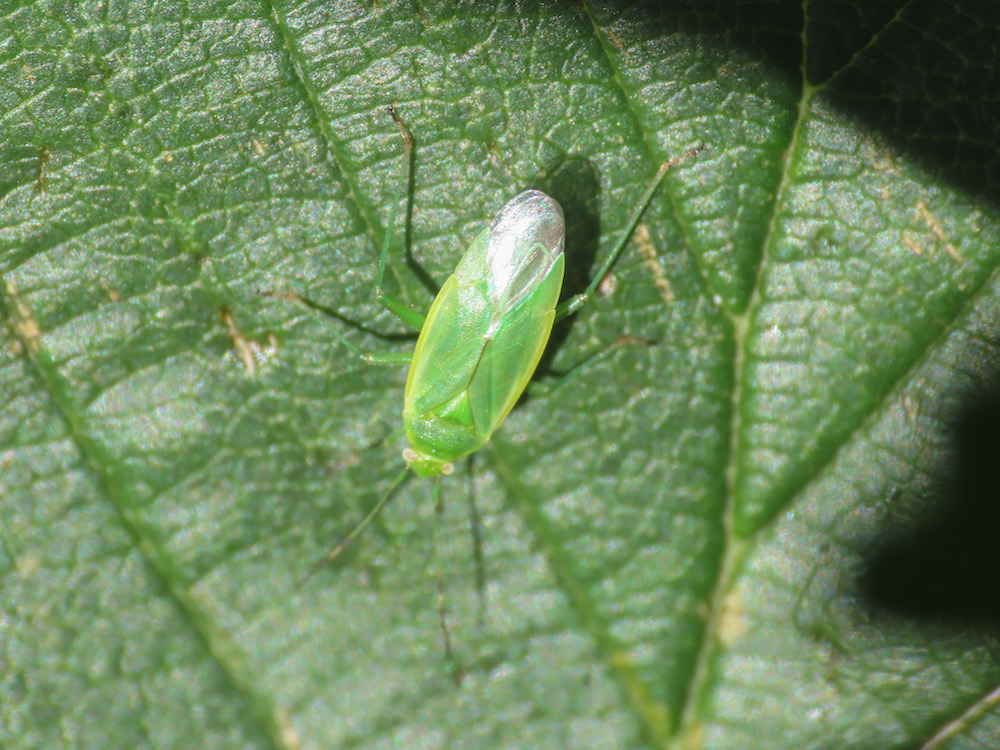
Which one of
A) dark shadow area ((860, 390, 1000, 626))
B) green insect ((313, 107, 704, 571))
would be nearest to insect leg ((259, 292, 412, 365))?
green insect ((313, 107, 704, 571))

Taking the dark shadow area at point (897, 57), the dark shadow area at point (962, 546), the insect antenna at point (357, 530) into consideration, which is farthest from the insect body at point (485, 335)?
the dark shadow area at point (962, 546)

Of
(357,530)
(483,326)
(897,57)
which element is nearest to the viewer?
(897,57)

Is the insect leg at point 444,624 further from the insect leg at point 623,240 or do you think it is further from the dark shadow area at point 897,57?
the dark shadow area at point 897,57

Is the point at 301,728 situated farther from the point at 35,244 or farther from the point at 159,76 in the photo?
the point at 159,76

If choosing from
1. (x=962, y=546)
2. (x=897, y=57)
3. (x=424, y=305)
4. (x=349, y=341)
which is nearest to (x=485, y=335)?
(x=424, y=305)

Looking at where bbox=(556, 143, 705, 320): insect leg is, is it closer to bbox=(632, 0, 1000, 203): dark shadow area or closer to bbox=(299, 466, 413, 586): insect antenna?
bbox=(632, 0, 1000, 203): dark shadow area

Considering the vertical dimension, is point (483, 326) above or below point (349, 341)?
below

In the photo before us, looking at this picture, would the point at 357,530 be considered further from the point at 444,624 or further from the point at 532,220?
the point at 532,220
